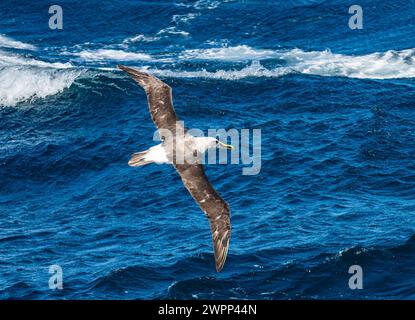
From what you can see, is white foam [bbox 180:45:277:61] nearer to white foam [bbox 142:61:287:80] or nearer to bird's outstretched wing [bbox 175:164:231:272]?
white foam [bbox 142:61:287:80]

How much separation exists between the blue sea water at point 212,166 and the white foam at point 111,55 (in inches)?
5.4

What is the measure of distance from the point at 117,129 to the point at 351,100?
13.3 meters

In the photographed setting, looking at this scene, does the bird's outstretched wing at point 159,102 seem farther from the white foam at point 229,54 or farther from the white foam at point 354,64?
the white foam at point 229,54

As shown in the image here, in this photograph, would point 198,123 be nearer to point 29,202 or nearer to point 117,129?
point 117,129

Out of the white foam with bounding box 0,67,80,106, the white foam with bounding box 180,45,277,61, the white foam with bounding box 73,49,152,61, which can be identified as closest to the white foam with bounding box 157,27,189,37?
the white foam with bounding box 180,45,277,61

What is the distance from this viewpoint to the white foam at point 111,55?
65.1 m

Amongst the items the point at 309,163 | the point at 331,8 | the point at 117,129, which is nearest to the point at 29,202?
the point at 117,129

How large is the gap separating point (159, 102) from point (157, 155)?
2067 mm

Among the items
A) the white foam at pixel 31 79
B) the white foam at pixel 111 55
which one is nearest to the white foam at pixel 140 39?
the white foam at pixel 111 55

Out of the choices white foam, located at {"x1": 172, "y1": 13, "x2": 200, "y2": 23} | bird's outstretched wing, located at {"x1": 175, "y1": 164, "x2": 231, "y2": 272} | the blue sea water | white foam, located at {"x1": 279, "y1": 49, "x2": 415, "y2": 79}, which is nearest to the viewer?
bird's outstretched wing, located at {"x1": 175, "y1": 164, "x2": 231, "y2": 272}

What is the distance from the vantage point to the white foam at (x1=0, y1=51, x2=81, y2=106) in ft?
190

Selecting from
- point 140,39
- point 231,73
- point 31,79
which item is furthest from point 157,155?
point 140,39

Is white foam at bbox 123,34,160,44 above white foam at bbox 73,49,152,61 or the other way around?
above

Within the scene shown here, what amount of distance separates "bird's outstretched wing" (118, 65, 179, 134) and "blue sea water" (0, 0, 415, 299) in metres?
9.72
